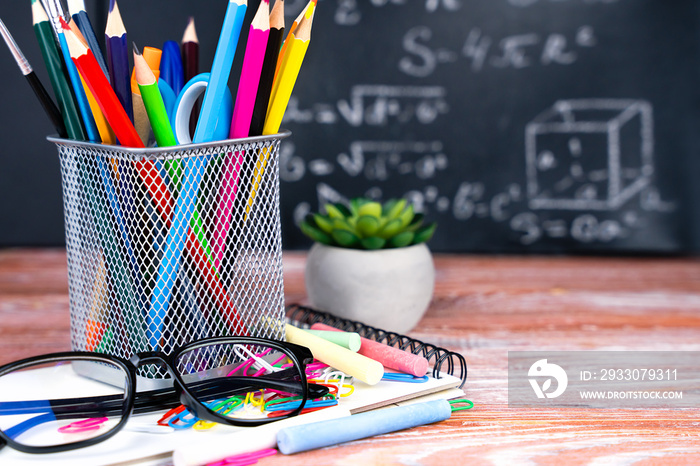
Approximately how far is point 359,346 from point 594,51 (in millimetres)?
710

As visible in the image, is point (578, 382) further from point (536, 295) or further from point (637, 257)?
point (637, 257)

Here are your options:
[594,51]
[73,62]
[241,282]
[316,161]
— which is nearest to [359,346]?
[241,282]

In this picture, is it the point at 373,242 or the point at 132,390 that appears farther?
the point at 373,242

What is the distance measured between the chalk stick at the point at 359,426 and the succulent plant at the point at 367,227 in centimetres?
20

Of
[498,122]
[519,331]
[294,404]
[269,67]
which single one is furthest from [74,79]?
[498,122]

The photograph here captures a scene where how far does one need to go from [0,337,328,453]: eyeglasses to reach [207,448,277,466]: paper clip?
2 centimetres

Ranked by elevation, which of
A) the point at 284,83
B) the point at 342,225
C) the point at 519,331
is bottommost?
the point at 519,331

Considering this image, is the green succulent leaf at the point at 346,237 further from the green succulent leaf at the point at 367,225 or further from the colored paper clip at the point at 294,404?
the colored paper clip at the point at 294,404

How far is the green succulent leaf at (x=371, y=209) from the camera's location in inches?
22.6

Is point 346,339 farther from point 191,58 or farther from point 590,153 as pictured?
point 590,153

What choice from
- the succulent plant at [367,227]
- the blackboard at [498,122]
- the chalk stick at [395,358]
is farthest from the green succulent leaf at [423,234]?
the blackboard at [498,122]

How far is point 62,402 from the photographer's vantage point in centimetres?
37

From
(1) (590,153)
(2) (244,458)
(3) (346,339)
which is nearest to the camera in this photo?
(2) (244,458)

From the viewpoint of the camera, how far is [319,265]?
56 centimetres
